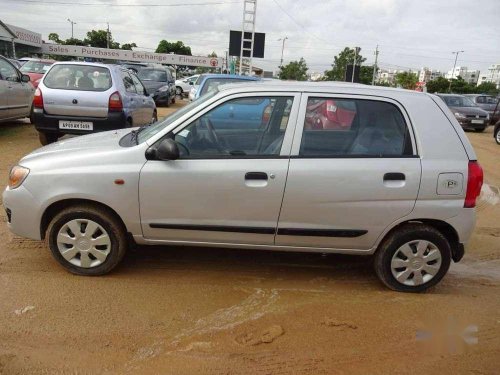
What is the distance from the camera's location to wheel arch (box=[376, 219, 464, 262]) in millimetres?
3709

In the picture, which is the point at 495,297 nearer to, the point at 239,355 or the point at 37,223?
the point at 239,355

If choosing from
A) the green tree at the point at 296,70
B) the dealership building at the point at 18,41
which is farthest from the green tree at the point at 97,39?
the green tree at the point at 296,70

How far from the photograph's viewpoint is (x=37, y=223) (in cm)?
370

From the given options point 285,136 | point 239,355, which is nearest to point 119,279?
point 239,355

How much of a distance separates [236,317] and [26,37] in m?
53.3

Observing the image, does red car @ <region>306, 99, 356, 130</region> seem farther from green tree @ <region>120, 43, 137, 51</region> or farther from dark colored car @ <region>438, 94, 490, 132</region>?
green tree @ <region>120, 43, 137, 51</region>

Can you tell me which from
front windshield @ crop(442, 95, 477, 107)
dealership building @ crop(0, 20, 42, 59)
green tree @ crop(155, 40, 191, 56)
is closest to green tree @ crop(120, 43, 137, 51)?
green tree @ crop(155, 40, 191, 56)

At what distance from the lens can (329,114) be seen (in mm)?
3688

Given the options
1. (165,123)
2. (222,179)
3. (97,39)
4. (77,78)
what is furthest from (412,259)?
(97,39)

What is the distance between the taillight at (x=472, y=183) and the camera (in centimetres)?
356

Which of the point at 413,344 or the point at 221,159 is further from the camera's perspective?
the point at 221,159

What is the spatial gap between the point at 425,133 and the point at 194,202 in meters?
1.92

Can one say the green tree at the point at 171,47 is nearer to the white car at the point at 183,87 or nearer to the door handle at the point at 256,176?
the white car at the point at 183,87

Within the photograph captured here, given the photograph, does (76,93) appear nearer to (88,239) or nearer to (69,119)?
(69,119)
